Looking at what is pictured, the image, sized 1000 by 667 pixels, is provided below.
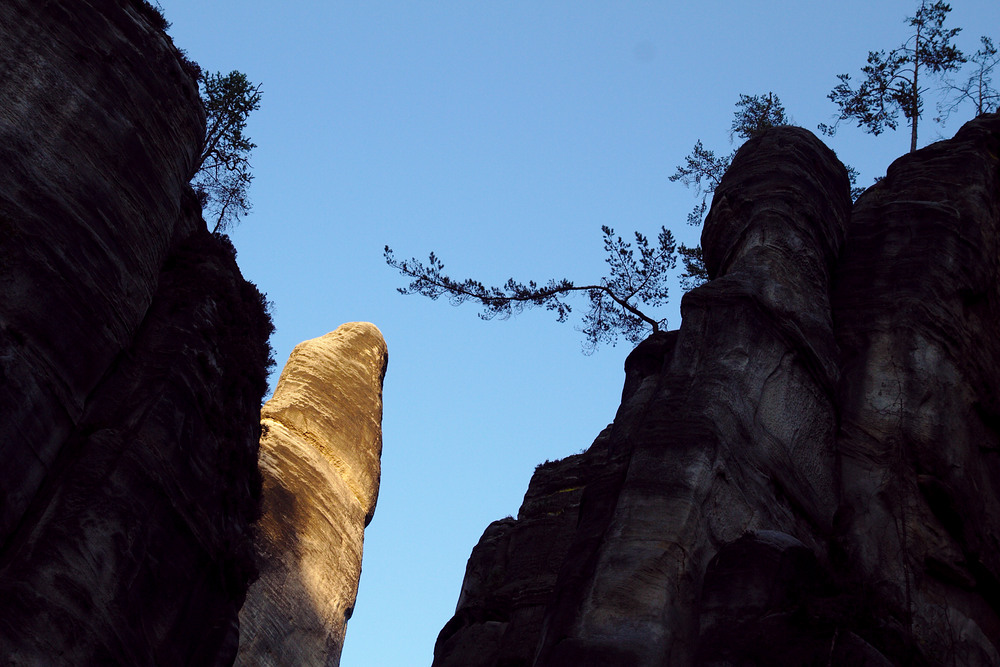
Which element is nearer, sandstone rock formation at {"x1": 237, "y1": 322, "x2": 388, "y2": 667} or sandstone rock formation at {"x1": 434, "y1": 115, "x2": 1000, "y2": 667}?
sandstone rock formation at {"x1": 434, "y1": 115, "x2": 1000, "y2": 667}

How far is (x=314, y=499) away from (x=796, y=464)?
51.2 ft

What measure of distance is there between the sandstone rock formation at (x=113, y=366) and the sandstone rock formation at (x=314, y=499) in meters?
9.55

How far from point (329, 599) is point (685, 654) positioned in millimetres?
16417

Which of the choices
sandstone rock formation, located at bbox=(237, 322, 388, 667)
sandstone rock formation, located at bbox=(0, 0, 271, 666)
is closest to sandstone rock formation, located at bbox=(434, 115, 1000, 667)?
sandstone rock formation, located at bbox=(0, 0, 271, 666)

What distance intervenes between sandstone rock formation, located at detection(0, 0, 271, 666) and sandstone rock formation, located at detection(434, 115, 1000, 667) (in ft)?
17.1

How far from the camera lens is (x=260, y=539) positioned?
96.4 ft

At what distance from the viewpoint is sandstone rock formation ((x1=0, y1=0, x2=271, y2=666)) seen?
14.5 meters

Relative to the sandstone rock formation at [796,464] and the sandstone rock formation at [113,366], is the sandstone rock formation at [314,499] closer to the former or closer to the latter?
the sandstone rock formation at [796,464]

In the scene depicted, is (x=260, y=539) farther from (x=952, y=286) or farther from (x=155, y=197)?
(x=952, y=286)

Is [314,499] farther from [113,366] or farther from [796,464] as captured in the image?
[796,464]

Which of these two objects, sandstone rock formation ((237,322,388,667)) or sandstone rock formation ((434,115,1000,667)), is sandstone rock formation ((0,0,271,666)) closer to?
sandstone rock formation ((434,115,1000,667))

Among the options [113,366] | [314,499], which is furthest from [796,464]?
[314,499]

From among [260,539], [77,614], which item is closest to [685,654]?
[77,614]

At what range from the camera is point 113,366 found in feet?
55.7
